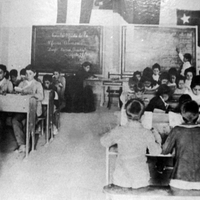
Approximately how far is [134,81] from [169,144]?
54 centimetres

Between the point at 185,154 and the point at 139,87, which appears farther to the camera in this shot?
the point at 139,87

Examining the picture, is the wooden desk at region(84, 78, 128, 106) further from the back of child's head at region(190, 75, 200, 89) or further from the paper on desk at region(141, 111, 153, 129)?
the back of child's head at region(190, 75, 200, 89)

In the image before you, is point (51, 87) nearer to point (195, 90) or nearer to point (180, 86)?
point (180, 86)

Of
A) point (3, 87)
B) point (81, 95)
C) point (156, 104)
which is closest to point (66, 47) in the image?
point (81, 95)

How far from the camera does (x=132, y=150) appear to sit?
1827 mm

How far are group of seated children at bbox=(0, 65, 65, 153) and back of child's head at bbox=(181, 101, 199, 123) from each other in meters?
0.94

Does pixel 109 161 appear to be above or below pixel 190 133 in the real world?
below

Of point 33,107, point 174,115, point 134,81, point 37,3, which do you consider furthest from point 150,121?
point 37,3

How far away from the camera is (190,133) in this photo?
1895 mm

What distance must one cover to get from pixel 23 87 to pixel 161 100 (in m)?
1.09

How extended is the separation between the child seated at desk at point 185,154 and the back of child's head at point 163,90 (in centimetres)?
32

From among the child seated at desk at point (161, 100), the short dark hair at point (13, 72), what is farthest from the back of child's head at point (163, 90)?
the short dark hair at point (13, 72)

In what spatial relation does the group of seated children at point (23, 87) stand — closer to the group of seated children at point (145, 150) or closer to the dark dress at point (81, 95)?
the dark dress at point (81, 95)

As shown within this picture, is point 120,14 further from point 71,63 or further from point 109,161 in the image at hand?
point 109,161
